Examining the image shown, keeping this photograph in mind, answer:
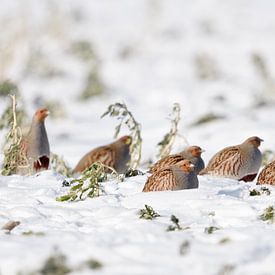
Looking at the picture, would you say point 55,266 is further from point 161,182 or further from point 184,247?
point 161,182

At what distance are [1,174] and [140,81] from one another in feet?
50.3

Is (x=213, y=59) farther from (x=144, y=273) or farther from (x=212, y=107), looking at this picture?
(x=144, y=273)

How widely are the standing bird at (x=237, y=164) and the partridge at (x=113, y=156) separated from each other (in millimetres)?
1175

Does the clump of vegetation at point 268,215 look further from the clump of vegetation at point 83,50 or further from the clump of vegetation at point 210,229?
the clump of vegetation at point 83,50

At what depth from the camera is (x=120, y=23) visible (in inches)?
1241

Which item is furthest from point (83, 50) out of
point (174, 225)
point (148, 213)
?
point (174, 225)

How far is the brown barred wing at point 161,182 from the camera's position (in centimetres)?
611

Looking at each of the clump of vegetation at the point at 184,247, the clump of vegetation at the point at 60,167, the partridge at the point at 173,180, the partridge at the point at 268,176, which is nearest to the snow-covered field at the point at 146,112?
the clump of vegetation at the point at 184,247

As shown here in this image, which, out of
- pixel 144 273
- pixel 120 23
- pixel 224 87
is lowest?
pixel 144 273

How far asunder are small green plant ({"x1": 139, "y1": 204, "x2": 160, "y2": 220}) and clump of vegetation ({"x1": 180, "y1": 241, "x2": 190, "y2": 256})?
77cm

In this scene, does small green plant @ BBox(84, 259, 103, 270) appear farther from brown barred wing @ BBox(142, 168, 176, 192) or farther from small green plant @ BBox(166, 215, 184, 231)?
brown barred wing @ BBox(142, 168, 176, 192)

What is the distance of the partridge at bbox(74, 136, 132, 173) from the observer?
8680 millimetres

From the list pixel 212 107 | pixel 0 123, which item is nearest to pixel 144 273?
pixel 0 123

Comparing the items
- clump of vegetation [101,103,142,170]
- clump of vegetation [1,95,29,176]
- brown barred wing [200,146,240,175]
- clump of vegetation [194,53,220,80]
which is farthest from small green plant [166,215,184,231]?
clump of vegetation [194,53,220,80]
